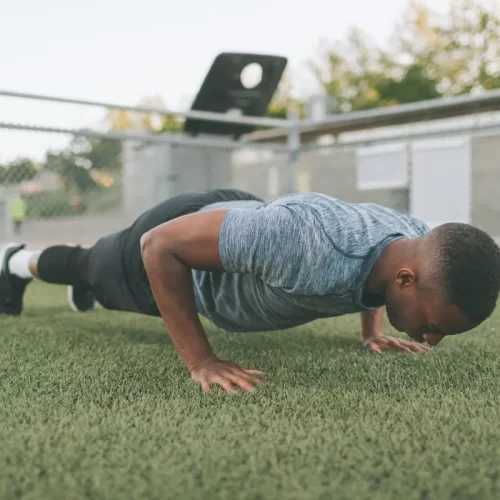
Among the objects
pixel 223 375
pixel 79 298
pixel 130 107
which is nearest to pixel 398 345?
pixel 223 375

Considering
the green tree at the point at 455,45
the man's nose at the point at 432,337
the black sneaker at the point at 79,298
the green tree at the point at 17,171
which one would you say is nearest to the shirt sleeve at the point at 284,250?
the man's nose at the point at 432,337

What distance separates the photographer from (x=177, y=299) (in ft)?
6.08

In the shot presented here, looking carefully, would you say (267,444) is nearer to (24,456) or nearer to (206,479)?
(206,479)

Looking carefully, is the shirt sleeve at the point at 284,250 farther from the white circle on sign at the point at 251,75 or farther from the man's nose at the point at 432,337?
the white circle on sign at the point at 251,75

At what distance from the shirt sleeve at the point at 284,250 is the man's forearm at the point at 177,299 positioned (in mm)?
171

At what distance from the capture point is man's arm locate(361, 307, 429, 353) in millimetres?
2320

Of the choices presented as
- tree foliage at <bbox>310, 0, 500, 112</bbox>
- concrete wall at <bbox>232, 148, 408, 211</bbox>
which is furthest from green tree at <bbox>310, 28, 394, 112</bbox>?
concrete wall at <bbox>232, 148, 408, 211</bbox>

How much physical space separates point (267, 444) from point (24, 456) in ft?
1.55

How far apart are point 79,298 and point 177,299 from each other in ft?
5.22

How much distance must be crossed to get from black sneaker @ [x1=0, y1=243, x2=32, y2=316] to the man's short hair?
2.17 metres

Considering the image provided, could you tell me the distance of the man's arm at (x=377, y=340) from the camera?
2.32 m

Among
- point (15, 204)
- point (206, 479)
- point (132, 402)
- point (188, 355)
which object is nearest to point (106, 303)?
point (188, 355)

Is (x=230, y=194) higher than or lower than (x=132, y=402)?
higher

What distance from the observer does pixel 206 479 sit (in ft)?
3.62
